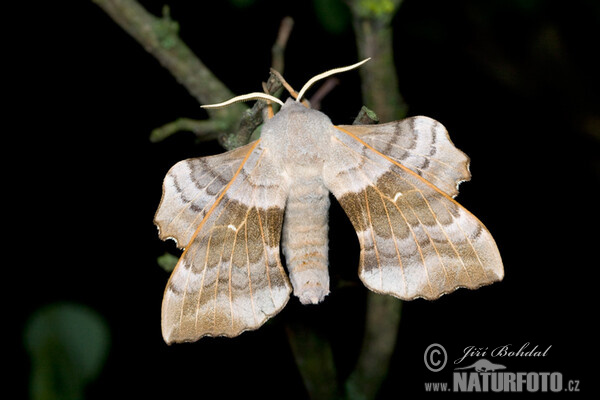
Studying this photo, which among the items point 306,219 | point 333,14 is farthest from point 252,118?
point 333,14

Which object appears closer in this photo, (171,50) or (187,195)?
(187,195)

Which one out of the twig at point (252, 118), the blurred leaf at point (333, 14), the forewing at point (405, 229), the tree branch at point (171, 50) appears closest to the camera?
the forewing at point (405, 229)

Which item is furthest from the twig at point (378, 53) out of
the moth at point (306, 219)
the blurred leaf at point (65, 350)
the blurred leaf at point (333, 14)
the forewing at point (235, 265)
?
the blurred leaf at point (65, 350)

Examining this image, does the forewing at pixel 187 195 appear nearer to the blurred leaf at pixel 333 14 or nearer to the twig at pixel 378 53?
the twig at pixel 378 53

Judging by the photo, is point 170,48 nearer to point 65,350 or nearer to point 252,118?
point 252,118

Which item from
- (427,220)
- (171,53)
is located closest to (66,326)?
(171,53)

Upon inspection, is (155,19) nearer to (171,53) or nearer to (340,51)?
(171,53)
